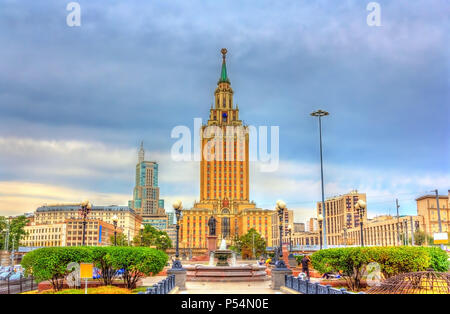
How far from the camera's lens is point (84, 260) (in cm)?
2036

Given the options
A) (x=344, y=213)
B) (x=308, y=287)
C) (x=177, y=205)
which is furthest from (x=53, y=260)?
(x=344, y=213)

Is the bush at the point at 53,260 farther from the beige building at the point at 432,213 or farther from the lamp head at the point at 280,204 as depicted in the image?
the beige building at the point at 432,213

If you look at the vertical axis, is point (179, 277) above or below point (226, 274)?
above

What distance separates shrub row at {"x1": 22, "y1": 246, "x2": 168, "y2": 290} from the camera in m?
20.0

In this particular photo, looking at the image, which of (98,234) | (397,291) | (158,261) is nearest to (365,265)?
(397,291)

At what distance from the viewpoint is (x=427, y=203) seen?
13975 centimetres

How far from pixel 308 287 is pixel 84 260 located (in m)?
10.7

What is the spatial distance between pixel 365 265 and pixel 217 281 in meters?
10.5

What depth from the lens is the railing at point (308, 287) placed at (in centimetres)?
1391

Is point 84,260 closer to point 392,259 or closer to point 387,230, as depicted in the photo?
point 392,259

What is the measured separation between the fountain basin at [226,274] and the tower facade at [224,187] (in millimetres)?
116010

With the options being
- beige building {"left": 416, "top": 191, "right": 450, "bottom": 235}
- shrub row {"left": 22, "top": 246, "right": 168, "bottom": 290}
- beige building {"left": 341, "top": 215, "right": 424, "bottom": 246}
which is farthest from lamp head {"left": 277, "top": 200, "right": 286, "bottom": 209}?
beige building {"left": 416, "top": 191, "right": 450, "bottom": 235}
